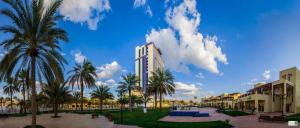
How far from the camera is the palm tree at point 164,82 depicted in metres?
62.6

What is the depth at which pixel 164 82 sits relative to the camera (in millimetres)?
63250

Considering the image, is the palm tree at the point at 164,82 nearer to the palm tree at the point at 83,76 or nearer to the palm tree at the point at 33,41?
the palm tree at the point at 83,76

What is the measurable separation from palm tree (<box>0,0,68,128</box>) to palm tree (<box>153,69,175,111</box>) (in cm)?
3940

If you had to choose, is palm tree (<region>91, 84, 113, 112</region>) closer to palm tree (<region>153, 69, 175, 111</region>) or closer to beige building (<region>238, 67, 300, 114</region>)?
palm tree (<region>153, 69, 175, 111</region>)

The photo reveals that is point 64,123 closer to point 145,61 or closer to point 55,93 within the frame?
point 55,93

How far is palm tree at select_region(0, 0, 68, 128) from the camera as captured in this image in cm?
2278

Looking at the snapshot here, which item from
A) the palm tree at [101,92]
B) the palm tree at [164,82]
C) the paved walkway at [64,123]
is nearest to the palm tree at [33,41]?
the paved walkway at [64,123]

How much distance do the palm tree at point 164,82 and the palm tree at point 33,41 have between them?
39.4m

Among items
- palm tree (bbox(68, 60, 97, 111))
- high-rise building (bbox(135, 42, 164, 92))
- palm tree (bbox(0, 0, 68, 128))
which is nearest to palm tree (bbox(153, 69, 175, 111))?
palm tree (bbox(68, 60, 97, 111))

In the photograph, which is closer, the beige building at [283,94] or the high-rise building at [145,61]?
the beige building at [283,94]

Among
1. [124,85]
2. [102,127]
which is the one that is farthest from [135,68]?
[102,127]

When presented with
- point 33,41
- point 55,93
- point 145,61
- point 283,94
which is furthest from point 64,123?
point 145,61

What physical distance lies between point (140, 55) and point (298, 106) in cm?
14207

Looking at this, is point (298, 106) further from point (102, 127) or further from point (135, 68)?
point (135, 68)
